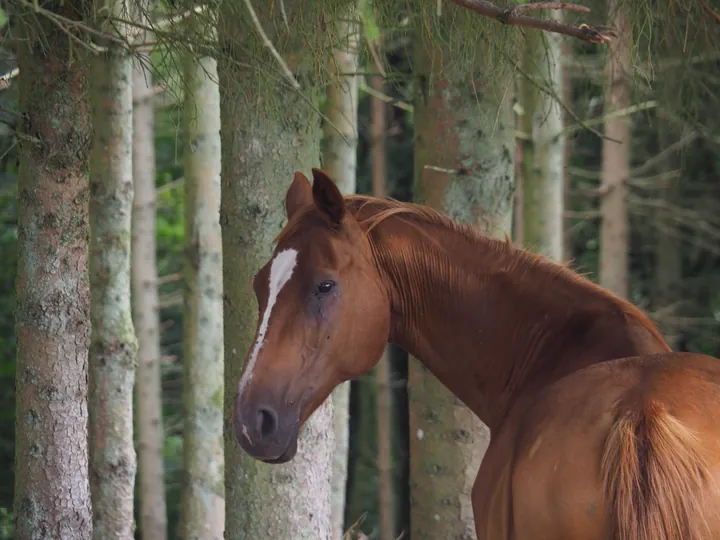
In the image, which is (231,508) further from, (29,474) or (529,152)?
(529,152)

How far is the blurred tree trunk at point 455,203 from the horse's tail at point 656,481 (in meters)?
2.30

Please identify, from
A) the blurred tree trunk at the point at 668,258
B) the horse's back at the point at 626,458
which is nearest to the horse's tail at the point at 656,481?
the horse's back at the point at 626,458

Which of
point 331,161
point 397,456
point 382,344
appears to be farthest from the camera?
point 397,456

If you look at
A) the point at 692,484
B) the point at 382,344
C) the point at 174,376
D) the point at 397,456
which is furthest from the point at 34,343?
the point at 174,376

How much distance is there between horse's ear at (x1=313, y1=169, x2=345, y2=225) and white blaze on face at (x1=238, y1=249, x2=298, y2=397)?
186 millimetres

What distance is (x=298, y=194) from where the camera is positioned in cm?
323

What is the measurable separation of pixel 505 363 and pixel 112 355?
7.88ft

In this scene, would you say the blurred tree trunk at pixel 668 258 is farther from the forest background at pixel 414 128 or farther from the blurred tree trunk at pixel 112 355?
the blurred tree trunk at pixel 112 355

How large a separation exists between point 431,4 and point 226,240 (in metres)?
1.34

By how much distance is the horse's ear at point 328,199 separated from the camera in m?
2.89

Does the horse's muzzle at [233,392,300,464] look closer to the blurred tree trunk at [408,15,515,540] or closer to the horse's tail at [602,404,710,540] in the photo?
the horse's tail at [602,404,710,540]

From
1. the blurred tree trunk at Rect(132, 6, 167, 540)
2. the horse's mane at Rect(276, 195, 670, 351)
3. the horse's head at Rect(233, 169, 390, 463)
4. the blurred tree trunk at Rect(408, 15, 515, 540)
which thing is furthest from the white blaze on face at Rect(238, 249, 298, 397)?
the blurred tree trunk at Rect(132, 6, 167, 540)

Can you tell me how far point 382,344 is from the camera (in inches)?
122

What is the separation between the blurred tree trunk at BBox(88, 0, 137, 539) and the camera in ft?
15.4
